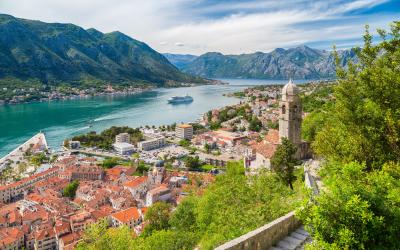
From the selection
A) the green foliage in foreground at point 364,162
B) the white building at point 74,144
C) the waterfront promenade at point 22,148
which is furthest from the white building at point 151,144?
the green foliage in foreground at point 364,162

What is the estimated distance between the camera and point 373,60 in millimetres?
6402

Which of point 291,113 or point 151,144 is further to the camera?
point 151,144

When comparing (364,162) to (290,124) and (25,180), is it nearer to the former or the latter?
(290,124)

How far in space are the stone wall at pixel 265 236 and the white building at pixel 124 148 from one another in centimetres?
3662

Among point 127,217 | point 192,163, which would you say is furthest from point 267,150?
point 192,163

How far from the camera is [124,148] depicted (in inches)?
1581

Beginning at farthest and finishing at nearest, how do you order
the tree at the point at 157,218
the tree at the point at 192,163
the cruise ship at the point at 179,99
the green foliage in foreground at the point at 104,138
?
the cruise ship at the point at 179,99 → the green foliage in foreground at the point at 104,138 → the tree at the point at 192,163 → the tree at the point at 157,218

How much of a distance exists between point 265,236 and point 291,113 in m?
15.1

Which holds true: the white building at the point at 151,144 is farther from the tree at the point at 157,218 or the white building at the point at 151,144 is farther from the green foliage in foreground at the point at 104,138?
the tree at the point at 157,218

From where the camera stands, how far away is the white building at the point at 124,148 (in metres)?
40.0

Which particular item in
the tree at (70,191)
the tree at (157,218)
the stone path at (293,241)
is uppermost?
the stone path at (293,241)

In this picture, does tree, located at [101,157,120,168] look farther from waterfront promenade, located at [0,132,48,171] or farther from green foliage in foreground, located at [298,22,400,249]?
green foliage in foreground, located at [298,22,400,249]

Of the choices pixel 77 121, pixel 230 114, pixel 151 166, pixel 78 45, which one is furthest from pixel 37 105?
pixel 78 45

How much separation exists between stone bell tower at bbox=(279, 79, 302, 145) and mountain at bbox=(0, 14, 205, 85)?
10009 cm
